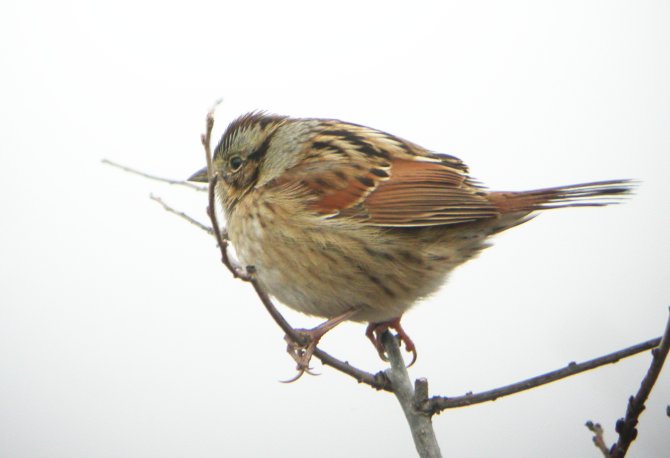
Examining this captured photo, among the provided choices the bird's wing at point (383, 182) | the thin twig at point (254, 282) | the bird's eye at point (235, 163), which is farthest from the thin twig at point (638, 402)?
A: the bird's eye at point (235, 163)

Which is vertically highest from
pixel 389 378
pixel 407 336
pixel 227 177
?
pixel 227 177

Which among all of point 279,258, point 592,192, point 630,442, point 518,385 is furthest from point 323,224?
point 630,442

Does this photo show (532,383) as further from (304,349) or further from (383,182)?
(383,182)

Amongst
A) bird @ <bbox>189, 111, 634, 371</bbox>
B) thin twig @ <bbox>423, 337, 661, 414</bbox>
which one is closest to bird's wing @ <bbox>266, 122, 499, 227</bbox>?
bird @ <bbox>189, 111, 634, 371</bbox>

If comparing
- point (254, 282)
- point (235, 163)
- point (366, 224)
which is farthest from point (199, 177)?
point (254, 282)

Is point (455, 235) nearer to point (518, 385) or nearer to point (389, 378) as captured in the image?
point (389, 378)
